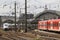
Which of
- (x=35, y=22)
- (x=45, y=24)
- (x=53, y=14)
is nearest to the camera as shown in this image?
(x=45, y=24)

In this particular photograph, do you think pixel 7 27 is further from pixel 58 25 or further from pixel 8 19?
pixel 8 19

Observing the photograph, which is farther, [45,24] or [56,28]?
[45,24]

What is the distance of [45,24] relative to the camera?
5219cm

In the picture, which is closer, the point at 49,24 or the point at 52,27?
the point at 52,27

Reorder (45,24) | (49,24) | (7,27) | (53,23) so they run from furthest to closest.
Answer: (7,27) → (45,24) → (49,24) → (53,23)

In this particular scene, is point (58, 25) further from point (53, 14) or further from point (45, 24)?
point (53, 14)

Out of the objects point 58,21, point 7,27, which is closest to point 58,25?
point 58,21

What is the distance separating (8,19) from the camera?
111188 mm

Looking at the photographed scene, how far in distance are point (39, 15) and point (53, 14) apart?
6.29m

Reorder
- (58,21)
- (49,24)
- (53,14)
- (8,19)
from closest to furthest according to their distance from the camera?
(58,21) < (49,24) < (53,14) < (8,19)

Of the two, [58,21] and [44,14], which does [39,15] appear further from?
[58,21]

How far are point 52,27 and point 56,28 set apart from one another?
3.43 meters

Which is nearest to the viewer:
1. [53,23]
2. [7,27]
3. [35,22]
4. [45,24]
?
[53,23]

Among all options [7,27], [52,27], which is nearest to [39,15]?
[7,27]
